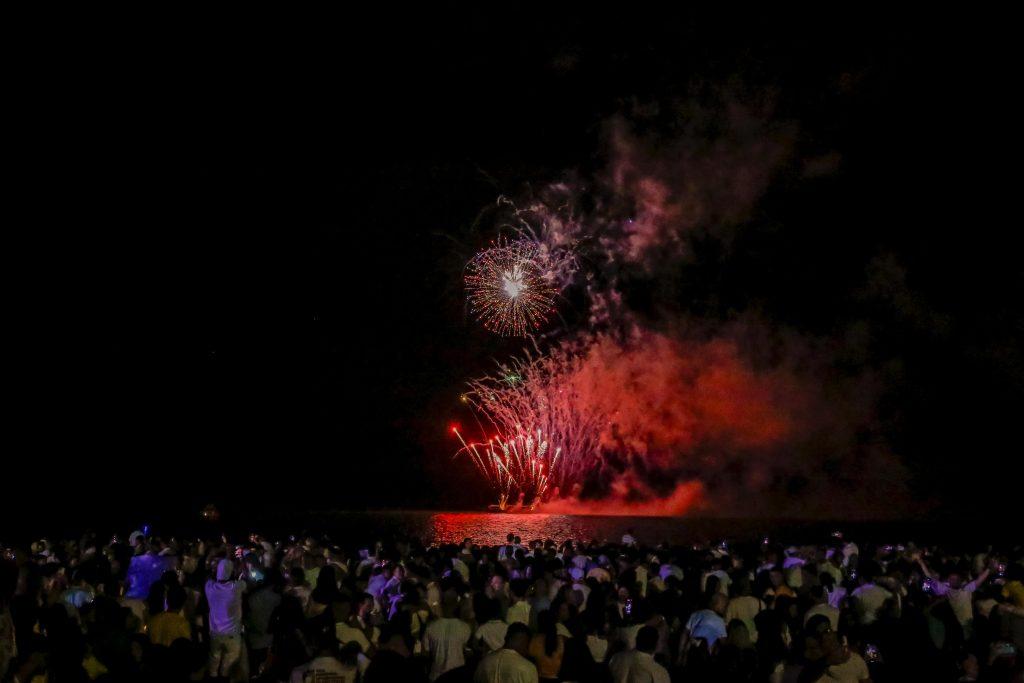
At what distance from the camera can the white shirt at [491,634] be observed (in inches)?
311

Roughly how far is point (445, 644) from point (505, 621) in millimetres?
1373

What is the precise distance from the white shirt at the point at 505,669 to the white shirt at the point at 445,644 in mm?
1389

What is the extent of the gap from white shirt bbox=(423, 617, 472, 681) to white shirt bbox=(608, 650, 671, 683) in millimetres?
1558

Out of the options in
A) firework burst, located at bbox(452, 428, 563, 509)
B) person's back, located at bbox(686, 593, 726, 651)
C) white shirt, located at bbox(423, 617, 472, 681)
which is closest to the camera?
white shirt, located at bbox(423, 617, 472, 681)

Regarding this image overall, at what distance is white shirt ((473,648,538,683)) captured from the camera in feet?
20.2

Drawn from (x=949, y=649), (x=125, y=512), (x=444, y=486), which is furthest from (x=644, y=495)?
(x=949, y=649)

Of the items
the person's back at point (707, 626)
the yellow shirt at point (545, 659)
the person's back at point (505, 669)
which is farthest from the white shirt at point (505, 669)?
the person's back at point (707, 626)

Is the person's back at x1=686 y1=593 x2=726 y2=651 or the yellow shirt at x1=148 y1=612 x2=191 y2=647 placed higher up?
the person's back at x1=686 y1=593 x2=726 y2=651

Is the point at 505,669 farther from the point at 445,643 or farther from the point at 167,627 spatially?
the point at 167,627

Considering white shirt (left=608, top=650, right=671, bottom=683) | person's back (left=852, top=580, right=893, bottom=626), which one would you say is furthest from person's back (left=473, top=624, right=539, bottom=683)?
person's back (left=852, top=580, right=893, bottom=626)

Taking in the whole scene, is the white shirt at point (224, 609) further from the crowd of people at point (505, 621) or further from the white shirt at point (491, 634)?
the white shirt at point (491, 634)

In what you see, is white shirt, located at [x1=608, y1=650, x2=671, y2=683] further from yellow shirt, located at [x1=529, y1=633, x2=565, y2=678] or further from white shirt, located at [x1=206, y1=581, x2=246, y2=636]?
white shirt, located at [x1=206, y1=581, x2=246, y2=636]

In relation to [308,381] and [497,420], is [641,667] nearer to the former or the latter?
[497,420]

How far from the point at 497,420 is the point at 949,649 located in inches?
1023
